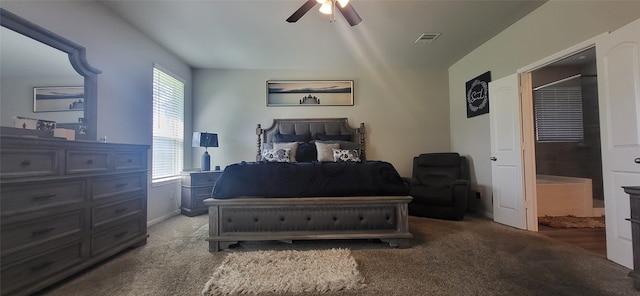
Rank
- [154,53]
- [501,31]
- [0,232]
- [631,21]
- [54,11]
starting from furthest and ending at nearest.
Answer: [154,53] → [501,31] → [54,11] → [631,21] → [0,232]

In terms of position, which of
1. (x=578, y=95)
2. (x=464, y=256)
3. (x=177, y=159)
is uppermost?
(x=578, y=95)

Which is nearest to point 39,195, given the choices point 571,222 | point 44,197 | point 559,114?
point 44,197

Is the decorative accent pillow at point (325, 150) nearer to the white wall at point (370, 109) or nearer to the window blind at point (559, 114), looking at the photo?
the white wall at point (370, 109)

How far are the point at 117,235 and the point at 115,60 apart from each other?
6.79 feet

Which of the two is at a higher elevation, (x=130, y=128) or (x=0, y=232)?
(x=130, y=128)

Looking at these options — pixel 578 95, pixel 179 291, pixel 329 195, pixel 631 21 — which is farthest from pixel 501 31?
pixel 179 291

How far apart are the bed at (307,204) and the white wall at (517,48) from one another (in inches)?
86.7

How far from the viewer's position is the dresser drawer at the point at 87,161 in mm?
1945

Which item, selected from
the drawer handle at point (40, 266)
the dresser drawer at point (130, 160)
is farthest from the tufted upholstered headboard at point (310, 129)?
the drawer handle at point (40, 266)

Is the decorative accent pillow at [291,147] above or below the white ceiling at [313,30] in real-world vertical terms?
below

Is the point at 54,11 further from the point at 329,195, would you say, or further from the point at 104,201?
the point at 329,195

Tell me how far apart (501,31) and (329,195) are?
3343 millimetres

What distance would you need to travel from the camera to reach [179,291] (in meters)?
1.79

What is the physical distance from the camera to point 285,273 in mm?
2000
